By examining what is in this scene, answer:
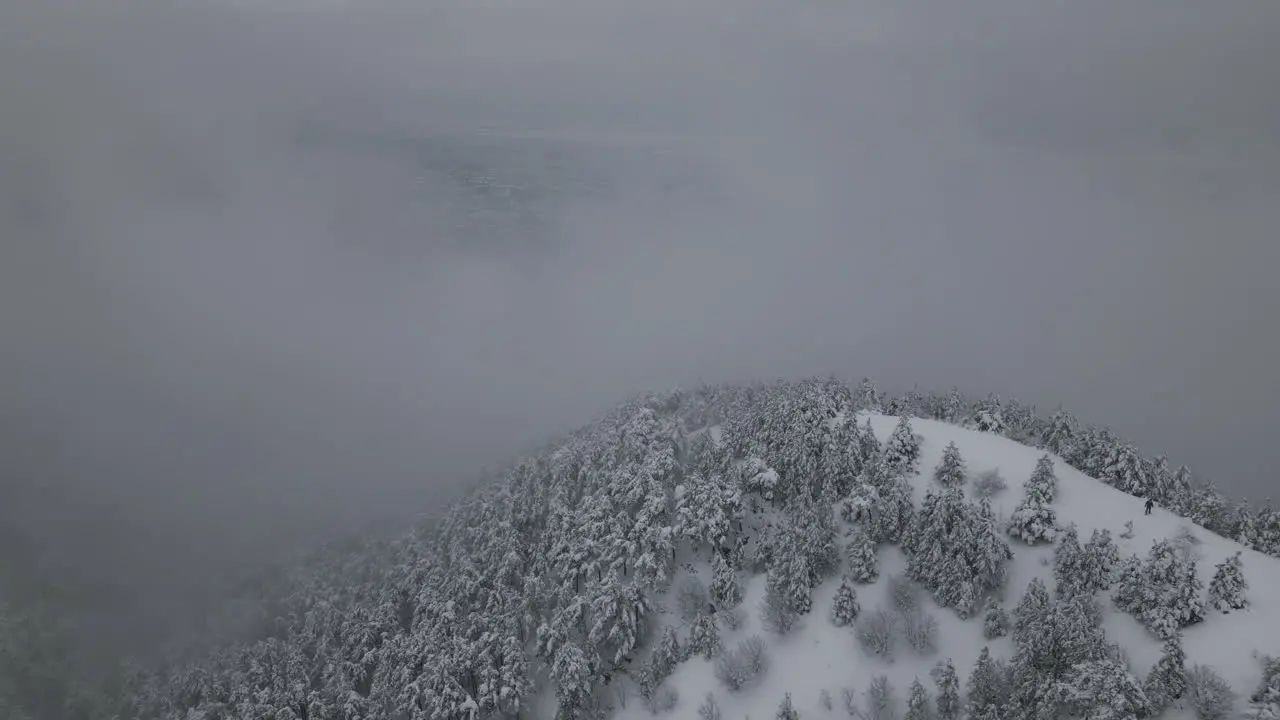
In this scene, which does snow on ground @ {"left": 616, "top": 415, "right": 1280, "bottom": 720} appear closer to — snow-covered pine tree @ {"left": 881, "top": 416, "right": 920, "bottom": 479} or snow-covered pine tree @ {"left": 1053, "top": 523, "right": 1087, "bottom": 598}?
snow-covered pine tree @ {"left": 1053, "top": 523, "right": 1087, "bottom": 598}

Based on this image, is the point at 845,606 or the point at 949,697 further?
the point at 845,606

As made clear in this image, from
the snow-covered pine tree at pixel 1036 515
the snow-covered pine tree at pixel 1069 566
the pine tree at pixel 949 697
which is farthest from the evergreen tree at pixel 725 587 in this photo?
the snow-covered pine tree at pixel 1069 566

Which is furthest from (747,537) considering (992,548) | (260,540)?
(260,540)

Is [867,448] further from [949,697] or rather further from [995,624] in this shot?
[949,697]

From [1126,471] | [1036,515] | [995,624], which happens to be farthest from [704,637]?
[1126,471]

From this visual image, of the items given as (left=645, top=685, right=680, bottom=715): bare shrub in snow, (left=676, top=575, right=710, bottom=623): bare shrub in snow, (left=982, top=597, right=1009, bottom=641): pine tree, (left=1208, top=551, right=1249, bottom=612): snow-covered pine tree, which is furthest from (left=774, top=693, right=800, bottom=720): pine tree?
(left=1208, top=551, right=1249, bottom=612): snow-covered pine tree

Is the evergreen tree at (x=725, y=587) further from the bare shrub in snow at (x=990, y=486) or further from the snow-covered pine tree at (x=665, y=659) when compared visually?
the bare shrub in snow at (x=990, y=486)
